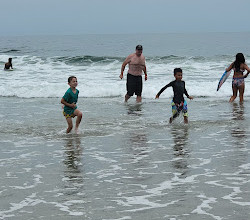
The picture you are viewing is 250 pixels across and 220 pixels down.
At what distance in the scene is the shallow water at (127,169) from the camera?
4684 millimetres

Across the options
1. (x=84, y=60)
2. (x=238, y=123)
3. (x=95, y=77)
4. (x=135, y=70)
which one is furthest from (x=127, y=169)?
(x=84, y=60)

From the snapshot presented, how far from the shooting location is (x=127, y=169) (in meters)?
6.22

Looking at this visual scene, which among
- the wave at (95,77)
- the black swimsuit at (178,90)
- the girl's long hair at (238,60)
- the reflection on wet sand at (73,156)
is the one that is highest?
the girl's long hair at (238,60)

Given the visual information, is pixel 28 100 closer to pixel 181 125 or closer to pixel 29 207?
pixel 181 125

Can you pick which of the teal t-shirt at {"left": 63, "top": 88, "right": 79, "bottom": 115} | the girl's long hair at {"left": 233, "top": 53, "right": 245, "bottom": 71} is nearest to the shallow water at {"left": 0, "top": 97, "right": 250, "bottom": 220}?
the teal t-shirt at {"left": 63, "top": 88, "right": 79, "bottom": 115}

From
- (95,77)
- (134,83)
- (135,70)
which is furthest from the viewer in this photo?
(95,77)

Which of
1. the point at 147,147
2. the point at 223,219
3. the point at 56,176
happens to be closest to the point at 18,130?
the point at 147,147

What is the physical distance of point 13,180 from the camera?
5.76 metres

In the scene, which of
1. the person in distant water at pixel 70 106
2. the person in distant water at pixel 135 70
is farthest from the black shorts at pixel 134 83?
the person in distant water at pixel 70 106

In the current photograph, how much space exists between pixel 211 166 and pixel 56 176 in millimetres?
1950

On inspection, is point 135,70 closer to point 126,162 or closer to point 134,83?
point 134,83

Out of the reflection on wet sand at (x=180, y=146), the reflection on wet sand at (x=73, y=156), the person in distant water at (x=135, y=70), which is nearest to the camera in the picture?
the reflection on wet sand at (x=73, y=156)

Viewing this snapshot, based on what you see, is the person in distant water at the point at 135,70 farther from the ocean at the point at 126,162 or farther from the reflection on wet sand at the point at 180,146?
the reflection on wet sand at the point at 180,146

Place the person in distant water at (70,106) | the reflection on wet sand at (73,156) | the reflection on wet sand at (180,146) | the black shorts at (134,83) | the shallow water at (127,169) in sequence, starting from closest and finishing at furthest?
the shallow water at (127,169), the reflection on wet sand at (73,156), the reflection on wet sand at (180,146), the person in distant water at (70,106), the black shorts at (134,83)
